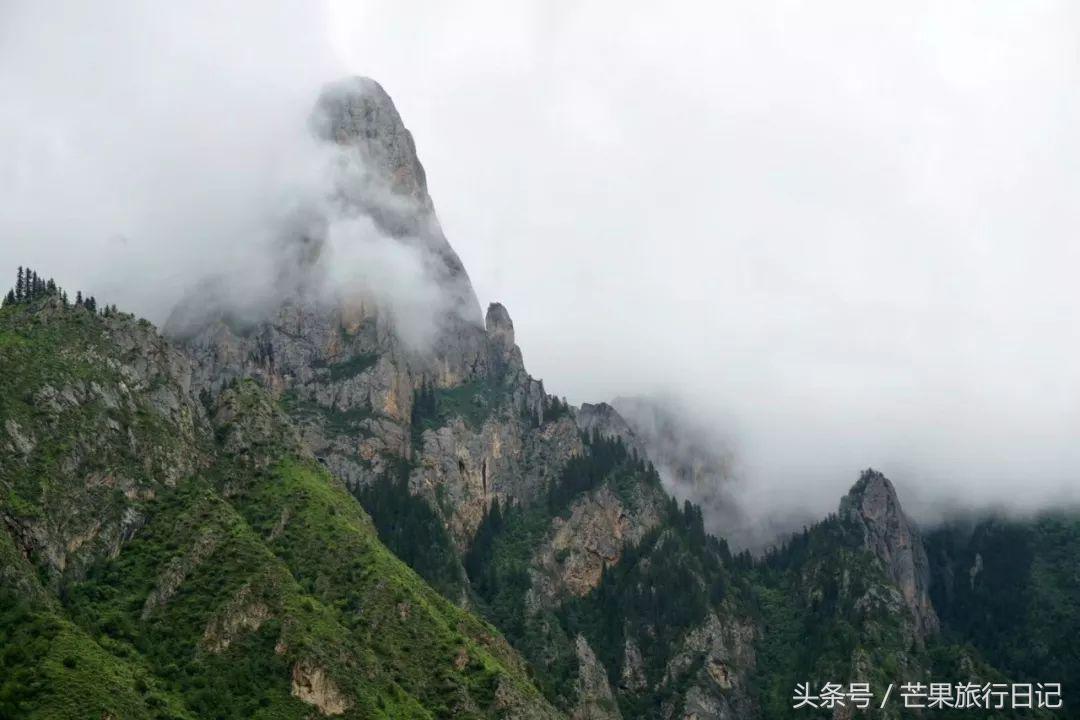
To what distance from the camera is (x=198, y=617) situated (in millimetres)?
186875

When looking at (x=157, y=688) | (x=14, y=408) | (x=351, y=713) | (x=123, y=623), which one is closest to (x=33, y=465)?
(x=14, y=408)

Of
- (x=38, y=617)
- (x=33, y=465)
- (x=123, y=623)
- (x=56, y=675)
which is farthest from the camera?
(x=33, y=465)

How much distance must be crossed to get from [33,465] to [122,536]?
18.7 m

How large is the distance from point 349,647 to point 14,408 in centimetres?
6842

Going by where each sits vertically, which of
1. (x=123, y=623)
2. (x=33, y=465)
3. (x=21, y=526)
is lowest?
(x=123, y=623)

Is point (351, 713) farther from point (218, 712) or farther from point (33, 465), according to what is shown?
point (33, 465)

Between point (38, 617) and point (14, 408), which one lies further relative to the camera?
point (14, 408)

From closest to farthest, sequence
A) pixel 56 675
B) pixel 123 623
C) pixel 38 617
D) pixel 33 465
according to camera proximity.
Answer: pixel 56 675 → pixel 38 617 → pixel 123 623 → pixel 33 465

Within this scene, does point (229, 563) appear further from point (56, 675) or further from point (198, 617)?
point (56, 675)

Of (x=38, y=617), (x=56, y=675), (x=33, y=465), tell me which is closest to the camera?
(x=56, y=675)

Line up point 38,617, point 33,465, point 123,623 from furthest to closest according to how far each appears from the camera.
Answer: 1. point 33,465
2. point 123,623
3. point 38,617

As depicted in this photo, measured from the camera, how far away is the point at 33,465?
191750 mm

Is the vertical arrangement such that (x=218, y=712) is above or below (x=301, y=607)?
below

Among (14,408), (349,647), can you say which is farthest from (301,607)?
(14,408)
